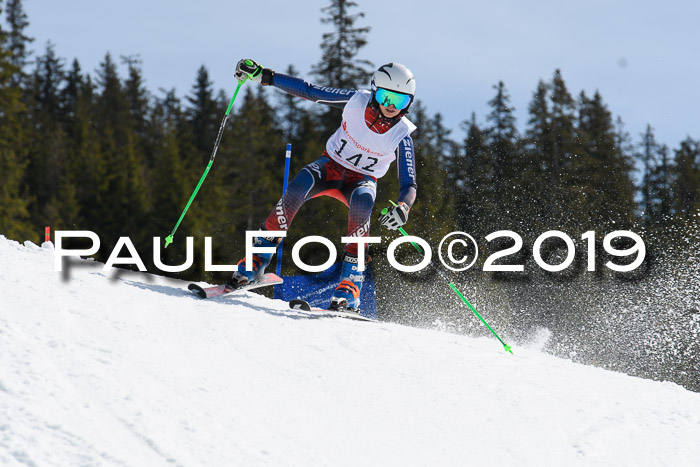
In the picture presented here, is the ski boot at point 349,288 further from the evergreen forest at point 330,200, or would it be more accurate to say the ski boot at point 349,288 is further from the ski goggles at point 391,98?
the evergreen forest at point 330,200

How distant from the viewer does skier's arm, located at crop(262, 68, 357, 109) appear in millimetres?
5398

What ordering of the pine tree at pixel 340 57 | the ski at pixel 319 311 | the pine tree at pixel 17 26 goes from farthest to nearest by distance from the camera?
the pine tree at pixel 17 26
the pine tree at pixel 340 57
the ski at pixel 319 311

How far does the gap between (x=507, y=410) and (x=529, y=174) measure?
26141 mm

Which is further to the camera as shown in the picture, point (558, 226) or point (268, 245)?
point (558, 226)

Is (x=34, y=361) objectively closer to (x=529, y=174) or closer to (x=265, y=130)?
(x=265, y=130)

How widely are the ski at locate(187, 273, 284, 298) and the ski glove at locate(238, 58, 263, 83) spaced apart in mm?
1630

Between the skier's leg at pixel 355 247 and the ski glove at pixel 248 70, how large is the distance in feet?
3.90

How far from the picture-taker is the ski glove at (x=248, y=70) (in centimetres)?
532

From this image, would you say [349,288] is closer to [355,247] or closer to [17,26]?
[355,247]

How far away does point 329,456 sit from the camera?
262 centimetres

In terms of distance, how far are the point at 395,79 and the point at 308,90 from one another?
79cm

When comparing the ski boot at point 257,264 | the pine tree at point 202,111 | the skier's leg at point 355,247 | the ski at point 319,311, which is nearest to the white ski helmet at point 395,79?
the skier's leg at point 355,247

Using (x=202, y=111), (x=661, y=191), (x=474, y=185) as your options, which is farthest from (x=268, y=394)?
(x=202, y=111)

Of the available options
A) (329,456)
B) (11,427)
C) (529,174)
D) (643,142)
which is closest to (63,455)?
(11,427)
